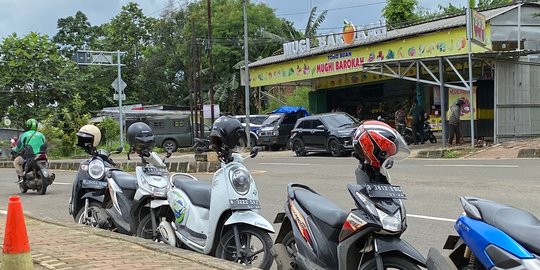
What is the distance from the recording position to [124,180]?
689cm

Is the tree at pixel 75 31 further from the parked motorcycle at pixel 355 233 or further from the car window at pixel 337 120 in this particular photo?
the parked motorcycle at pixel 355 233

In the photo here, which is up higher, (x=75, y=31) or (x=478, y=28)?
(x=75, y=31)

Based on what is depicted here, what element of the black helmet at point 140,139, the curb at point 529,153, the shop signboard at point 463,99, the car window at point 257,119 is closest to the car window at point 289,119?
the car window at point 257,119

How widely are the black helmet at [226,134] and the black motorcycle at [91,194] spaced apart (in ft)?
8.16

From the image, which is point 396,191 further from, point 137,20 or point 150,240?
point 137,20

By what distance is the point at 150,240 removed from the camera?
617 centimetres

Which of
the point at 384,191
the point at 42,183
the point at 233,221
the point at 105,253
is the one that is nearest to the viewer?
the point at 384,191

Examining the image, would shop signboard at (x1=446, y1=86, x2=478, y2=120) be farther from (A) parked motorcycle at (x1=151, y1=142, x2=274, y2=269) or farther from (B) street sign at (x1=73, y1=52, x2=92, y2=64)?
(B) street sign at (x1=73, y1=52, x2=92, y2=64)

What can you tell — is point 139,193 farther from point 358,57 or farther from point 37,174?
point 358,57

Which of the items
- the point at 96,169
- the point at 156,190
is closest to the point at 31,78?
the point at 96,169

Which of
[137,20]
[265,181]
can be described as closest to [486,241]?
[265,181]

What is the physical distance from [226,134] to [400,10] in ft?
114

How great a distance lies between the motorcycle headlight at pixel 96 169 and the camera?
24.3ft

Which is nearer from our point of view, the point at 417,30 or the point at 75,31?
the point at 417,30
